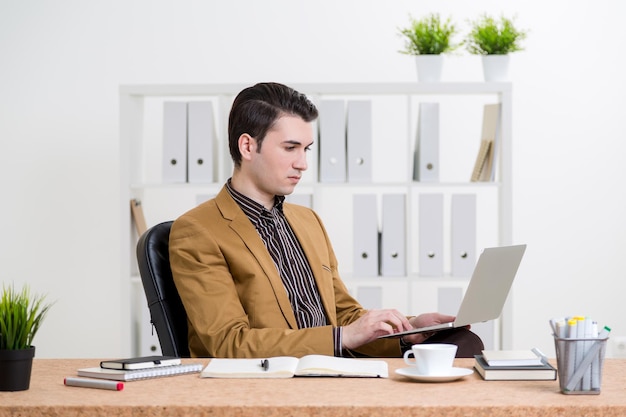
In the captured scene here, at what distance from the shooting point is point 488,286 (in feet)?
6.54

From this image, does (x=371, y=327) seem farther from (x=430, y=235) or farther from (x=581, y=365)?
(x=430, y=235)

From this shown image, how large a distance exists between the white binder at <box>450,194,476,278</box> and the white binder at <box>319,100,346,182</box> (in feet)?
1.66

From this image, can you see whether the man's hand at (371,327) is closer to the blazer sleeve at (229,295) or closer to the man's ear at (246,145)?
the blazer sleeve at (229,295)

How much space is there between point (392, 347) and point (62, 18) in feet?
9.65

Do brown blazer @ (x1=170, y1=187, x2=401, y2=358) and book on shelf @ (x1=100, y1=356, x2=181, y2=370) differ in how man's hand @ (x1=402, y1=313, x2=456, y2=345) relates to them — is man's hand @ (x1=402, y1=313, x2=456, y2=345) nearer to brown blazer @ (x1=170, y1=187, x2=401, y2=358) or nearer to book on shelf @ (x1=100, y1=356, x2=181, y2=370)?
brown blazer @ (x1=170, y1=187, x2=401, y2=358)

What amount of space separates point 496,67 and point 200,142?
1.30 metres

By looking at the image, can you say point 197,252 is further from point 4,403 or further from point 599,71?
point 599,71

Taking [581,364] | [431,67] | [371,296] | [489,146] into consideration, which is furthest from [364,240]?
[581,364]

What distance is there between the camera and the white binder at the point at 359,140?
3.74 m

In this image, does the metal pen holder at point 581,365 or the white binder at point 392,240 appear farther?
the white binder at point 392,240

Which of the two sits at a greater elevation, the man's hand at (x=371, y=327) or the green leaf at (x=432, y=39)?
the green leaf at (x=432, y=39)

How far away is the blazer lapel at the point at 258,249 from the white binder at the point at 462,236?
1.50 metres

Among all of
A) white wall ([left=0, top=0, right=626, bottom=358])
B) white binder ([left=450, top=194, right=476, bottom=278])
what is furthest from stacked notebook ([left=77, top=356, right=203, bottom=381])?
white wall ([left=0, top=0, right=626, bottom=358])

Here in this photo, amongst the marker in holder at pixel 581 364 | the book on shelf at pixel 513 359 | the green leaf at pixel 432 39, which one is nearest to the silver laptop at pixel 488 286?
the book on shelf at pixel 513 359
